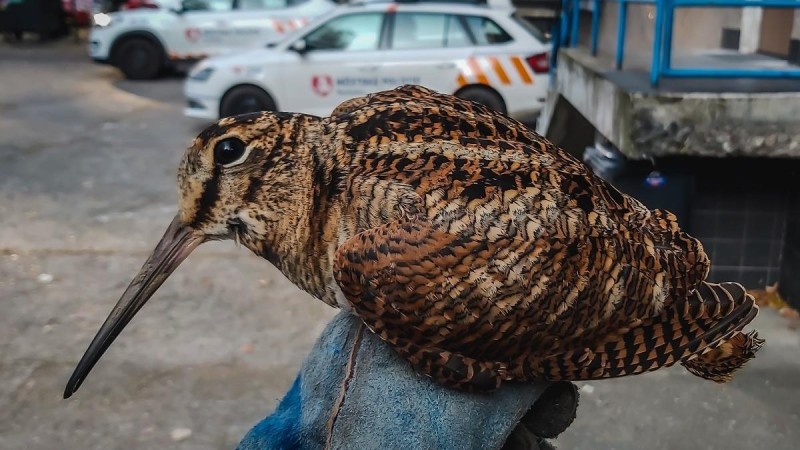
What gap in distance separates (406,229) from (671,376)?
12.1 feet

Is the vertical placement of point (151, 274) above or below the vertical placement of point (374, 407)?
above

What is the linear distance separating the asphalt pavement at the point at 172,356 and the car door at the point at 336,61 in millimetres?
2682

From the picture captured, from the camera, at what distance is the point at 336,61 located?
34.1ft

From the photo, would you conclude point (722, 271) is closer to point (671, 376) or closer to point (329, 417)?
point (671, 376)

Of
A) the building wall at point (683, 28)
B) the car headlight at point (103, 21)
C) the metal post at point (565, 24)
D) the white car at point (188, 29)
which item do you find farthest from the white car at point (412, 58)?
the car headlight at point (103, 21)

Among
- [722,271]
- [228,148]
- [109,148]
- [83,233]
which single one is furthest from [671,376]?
[109,148]

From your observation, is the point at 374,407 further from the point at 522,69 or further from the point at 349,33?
the point at 349,33

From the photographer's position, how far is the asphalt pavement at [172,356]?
4.47 metres

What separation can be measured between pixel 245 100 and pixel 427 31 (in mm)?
2552

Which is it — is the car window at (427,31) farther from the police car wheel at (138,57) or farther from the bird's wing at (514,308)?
the bird's wing at (514,308)

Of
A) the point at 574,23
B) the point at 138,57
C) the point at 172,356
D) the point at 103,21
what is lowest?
the point at 172,356

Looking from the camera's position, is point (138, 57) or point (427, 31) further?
point (138, 57)

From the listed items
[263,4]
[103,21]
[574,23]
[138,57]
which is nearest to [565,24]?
[574,23]

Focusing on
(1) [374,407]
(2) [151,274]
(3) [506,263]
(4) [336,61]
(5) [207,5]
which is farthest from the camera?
(5) [207,5]
